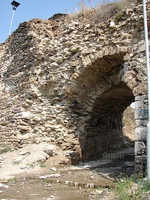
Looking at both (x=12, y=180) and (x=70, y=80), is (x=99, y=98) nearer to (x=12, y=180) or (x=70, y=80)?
(x=70, y=80)

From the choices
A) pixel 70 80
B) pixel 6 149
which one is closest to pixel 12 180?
pixel 6 149

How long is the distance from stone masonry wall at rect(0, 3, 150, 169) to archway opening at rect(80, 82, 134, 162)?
30 mm

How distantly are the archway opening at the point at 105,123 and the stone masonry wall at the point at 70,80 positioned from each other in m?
0.03

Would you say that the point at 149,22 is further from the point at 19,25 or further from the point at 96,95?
the point at 19,25

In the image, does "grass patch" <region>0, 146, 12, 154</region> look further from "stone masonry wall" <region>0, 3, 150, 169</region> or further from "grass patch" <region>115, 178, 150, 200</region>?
"grass patch" <region>115, 178, 150, 200</region>

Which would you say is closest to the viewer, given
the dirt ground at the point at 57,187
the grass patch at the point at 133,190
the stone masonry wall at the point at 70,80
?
the grass patch at the point at 133,190

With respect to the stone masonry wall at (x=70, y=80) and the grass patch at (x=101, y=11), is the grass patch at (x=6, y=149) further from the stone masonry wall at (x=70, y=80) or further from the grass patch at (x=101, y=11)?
the grass patch at (x=101, y=11)

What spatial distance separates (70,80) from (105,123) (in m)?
2.55

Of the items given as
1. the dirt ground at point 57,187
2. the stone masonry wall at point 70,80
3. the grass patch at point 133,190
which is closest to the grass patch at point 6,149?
the stone masonry wall at point 70,80

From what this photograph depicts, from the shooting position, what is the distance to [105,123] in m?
8.14

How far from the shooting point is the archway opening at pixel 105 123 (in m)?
6.98

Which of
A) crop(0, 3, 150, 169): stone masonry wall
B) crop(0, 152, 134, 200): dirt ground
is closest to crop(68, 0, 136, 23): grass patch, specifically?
crop(0, 3, 150, 169): stone masonry wall

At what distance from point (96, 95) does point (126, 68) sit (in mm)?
1801

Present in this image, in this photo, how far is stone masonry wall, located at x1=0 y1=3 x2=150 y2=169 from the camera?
5.46m
